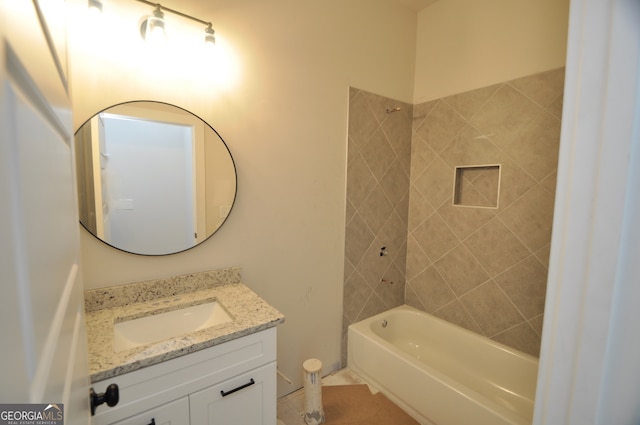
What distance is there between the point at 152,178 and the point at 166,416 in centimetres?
102

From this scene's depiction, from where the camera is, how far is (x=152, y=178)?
4.50 ft

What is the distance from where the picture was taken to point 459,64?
7.23ft

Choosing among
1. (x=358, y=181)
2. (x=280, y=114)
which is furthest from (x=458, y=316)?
(x=280, y=114)

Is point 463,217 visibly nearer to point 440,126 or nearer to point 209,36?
point 440,126

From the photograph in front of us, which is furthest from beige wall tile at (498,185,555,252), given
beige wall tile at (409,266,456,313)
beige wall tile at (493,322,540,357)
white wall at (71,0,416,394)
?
white wall at (71,0,416,394)

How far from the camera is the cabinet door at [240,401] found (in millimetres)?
1100

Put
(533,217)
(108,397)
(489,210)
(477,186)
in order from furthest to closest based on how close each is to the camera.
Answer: (477,186) < (489,210) < (533,217) < (108,397)

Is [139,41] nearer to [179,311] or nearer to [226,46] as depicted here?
[226,46]

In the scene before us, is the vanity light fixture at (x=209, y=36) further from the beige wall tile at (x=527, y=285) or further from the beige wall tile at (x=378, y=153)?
the beige wall tile at (x=527, y=285)

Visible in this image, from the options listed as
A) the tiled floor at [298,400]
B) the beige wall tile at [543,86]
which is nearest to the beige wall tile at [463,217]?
the beige wall tile at [543,86]

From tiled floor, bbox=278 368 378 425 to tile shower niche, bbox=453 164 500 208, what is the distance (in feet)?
5.28

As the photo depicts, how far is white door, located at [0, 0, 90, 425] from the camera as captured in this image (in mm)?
211

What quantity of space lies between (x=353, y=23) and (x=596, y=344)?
7.40ft

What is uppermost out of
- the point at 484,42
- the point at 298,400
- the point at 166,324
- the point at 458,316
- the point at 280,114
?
the point at 484,42
